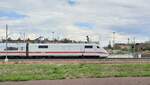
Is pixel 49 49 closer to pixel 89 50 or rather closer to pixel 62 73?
pixel 89 50

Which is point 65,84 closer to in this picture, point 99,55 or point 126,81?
point 126,81

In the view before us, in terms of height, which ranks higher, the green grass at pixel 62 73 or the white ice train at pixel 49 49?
the white ice train at pixel 49 49

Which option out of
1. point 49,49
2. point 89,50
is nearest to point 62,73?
point 89,50

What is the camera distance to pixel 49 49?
71375 mm

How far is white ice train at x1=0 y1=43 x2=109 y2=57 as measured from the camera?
230 feet

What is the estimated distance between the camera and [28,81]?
61.6 feet

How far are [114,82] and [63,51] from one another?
173 feet

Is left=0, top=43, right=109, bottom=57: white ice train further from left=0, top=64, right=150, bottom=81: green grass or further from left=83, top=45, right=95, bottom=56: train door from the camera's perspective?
left=0, top=64, right=150, bottom=81: green grass

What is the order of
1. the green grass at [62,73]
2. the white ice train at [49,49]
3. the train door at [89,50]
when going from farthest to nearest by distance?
the white ice train at [49,49]
the train door at [89,50]
the green grass at [62,73]

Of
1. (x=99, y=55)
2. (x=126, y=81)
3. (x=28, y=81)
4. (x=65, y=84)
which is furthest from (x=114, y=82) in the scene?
(x=99, y=55)

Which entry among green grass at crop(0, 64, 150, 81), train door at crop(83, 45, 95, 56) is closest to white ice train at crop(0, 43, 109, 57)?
train door at crop(83, 45, 95, 56)

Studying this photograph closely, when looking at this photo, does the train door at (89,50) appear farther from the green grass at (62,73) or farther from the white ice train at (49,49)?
the green grass at (62,73)

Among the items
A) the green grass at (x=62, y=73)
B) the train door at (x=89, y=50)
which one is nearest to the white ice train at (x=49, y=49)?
the train door at (x=89, y=50)

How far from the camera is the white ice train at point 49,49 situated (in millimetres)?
70250
